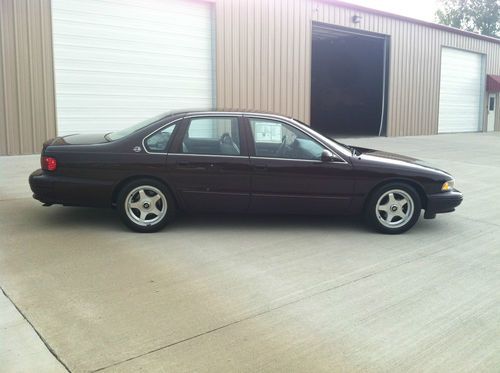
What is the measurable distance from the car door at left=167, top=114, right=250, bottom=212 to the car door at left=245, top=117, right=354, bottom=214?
0.45 feet

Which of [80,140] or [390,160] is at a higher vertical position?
[80,140]

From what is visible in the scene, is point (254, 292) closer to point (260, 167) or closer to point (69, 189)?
point (260, 167)

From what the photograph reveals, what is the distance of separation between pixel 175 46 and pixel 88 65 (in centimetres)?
249

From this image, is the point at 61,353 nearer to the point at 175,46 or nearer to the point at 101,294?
the point at 101,294

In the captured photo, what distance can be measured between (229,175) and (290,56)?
10.9m

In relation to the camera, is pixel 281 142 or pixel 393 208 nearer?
pixel 281 142

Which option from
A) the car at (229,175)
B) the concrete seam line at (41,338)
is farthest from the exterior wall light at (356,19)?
the concrete seam line at (41,338)

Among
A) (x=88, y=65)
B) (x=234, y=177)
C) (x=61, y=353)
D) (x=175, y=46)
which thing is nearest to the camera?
(x=61, y=353)

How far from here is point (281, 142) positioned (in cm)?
593

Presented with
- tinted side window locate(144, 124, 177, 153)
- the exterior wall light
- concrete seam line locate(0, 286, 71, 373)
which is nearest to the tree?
the exterior wall light

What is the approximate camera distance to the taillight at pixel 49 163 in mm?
5633

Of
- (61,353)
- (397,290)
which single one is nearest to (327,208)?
(397,290)

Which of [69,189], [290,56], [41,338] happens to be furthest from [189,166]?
[290,56]

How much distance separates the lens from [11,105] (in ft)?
35.4
